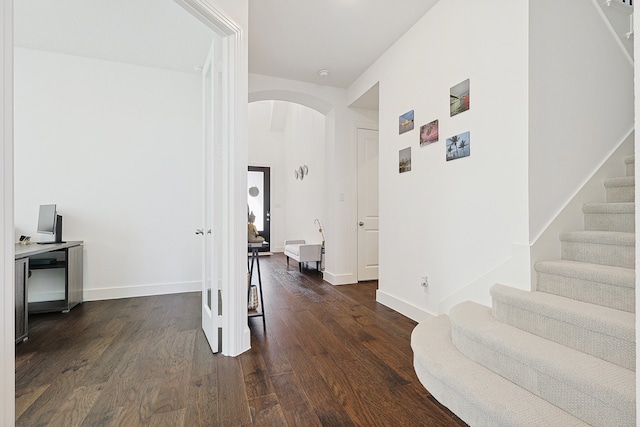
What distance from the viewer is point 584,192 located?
6.63ft

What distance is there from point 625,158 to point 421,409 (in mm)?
2288

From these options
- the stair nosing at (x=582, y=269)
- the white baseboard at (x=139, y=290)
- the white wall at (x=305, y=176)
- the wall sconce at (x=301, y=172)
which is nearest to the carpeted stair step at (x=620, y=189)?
the stair nosing at (x=582, y=269)

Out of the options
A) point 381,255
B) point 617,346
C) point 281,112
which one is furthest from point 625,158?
point 281,112

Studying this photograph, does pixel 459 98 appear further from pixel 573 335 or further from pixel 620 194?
pixel 573 335

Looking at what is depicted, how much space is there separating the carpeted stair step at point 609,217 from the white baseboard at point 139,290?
3.93 meters

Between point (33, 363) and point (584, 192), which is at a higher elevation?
point (584, 192)

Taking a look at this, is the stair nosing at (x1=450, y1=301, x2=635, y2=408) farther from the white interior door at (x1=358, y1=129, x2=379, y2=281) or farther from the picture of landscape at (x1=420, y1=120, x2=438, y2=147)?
the white interior door at (x1=358, y1=129, x2=379, y2=281)

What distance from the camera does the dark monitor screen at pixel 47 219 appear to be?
2.95m

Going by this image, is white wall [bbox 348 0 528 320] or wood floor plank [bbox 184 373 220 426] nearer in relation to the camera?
wood floor plank [bbox 184 373 220 426]

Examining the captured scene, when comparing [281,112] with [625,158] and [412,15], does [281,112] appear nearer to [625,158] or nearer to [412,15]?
[412,15]

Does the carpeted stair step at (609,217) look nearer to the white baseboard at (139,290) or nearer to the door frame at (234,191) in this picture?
the door frame at (234,191)

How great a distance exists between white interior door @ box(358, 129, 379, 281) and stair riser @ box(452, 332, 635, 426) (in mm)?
2703

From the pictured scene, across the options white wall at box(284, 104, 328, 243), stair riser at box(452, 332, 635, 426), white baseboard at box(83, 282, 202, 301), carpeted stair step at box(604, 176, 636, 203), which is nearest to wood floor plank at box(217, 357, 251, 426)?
stair riser at box(452, 332, 635, 426)

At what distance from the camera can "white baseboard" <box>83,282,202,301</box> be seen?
3.40 metres
